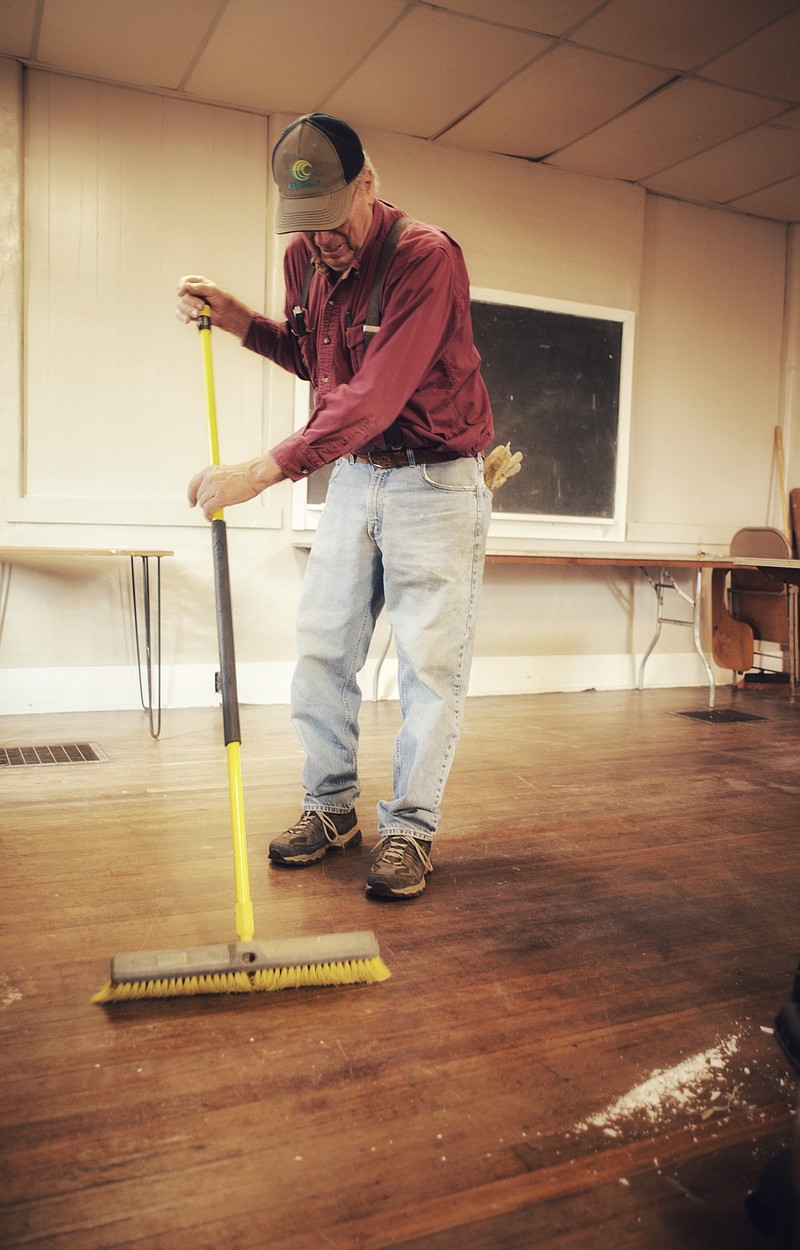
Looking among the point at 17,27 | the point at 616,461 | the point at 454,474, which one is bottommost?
the point at 454,474

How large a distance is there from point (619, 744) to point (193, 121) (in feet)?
9.38

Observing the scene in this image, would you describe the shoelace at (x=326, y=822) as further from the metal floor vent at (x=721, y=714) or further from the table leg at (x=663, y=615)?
the table leg at (x=663, y=615)

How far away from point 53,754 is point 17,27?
2.41 metres

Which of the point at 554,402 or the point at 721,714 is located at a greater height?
the point at 554,402

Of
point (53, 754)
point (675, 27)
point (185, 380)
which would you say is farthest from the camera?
point (185, 380)

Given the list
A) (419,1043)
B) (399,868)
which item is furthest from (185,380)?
(419,1043)

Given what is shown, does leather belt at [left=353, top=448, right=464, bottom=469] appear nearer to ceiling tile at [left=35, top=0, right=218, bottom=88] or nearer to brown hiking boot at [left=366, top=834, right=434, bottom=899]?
brown hiking boot at [left=366, top=834, right=434, bottom=899]

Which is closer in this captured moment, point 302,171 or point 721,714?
point 302,171

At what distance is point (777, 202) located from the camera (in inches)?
185

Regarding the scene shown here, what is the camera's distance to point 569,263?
437 centimetres

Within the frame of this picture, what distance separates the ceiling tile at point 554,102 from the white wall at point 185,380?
15 centimetres

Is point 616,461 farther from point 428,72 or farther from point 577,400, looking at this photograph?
point 428,72

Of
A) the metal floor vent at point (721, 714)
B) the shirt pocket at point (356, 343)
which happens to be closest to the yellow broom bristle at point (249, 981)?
the shirt pocket at point (356, 343)

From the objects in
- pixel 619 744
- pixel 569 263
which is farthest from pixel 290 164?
pixel 569 263
